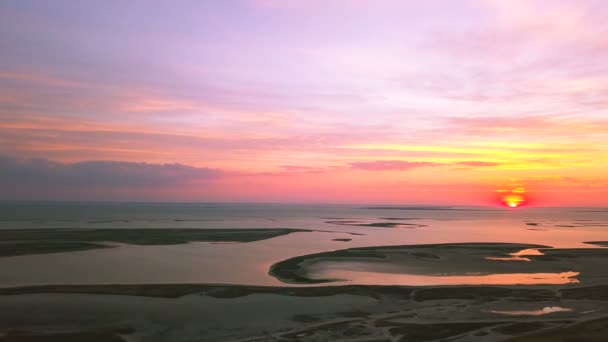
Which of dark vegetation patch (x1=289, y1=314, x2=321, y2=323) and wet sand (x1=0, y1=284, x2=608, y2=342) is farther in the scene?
dark vegetation patch (x1=289, y1=314, x2=321, y2=323)

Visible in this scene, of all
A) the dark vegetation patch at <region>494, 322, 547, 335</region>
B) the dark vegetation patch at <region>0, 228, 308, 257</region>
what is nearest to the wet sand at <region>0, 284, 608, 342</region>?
the dark vegetation patch at <region>494, 322, 547, 335</region>

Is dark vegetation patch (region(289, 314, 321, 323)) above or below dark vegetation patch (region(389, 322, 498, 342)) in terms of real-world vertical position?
below

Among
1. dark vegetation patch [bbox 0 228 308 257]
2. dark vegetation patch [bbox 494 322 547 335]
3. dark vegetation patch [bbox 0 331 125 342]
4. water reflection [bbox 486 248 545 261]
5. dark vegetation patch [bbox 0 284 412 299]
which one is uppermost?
water reflection [bbox 486 248 545 261]

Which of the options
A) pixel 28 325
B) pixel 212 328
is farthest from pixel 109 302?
pixel 212 328

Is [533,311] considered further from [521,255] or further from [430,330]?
[521,255]

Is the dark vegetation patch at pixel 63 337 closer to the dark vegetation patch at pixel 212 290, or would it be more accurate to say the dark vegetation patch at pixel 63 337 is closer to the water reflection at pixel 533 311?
the dark vegetation patch at pixel 212 290

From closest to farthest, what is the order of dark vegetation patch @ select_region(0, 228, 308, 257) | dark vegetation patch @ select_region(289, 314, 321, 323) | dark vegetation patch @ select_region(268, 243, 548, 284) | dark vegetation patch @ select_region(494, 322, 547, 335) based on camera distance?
dark vegetation patch @ select_region(494, 322, 547, 335), dark vegetation patch @ select_region(289, 314, 321, 323), dark vegetation patch @ select_region(268, 243, 548, 284), dark vegetation patch @ select_region(0, 228, 308, 257)

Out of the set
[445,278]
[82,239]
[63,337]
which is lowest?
[82,239]

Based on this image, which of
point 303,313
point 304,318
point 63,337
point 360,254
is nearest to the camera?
point 63,337


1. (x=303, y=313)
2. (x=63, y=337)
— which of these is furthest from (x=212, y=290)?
(x=63, y=337)

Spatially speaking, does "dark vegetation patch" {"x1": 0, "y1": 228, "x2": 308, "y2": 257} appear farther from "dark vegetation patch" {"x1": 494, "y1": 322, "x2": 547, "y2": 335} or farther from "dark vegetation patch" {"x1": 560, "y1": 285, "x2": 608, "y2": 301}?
"dark vegetation patch" {"x1": 494, "y1": 322, "x2": 547, "y2": 335}

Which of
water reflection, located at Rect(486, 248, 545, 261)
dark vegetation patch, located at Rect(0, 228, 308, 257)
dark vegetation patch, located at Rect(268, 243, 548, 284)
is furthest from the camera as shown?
dark vegetation patch, located at Rect(0, 228, 308, 257)
